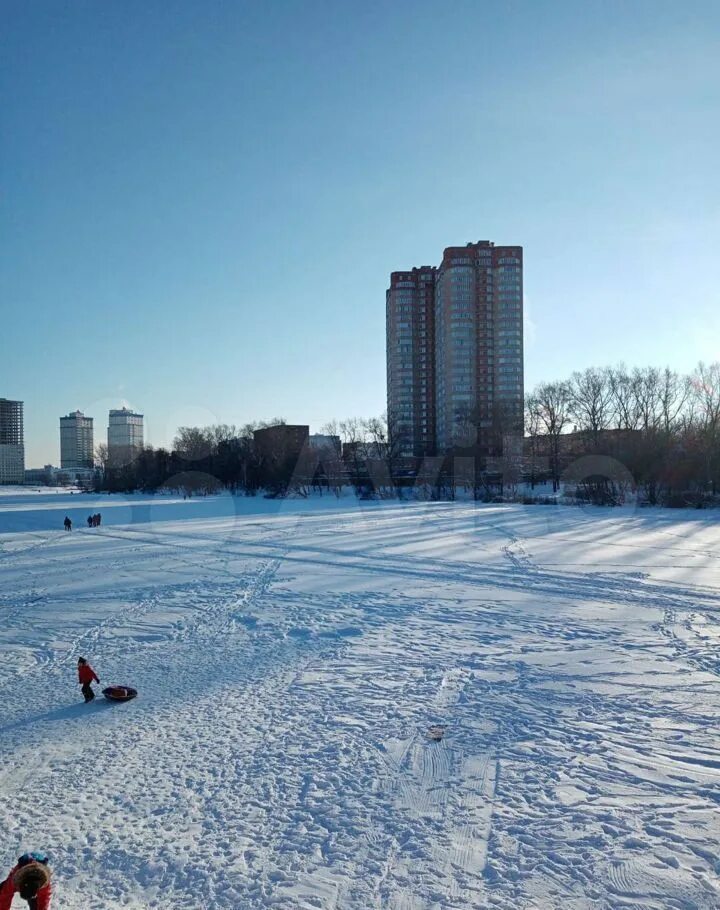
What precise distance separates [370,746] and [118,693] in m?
3.60

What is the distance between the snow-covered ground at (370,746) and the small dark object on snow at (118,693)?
5.4 inches

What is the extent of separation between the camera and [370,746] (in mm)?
6773

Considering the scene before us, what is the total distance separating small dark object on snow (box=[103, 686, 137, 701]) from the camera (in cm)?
813

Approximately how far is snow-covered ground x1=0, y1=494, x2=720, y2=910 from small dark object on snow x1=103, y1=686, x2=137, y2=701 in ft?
0.45

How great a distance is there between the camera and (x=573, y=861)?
4.79 meters

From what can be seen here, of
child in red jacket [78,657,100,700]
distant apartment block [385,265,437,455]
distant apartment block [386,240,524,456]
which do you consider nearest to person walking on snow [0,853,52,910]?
child in red jacket [78,657,100,700]

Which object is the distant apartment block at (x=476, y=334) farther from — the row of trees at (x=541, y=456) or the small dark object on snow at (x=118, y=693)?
the small dark object on snow at (x=118, y=693)

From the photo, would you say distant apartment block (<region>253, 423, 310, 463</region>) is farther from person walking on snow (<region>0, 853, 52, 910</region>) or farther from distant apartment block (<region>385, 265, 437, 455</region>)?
person walking on snow (<region>0, 853, 52, 910</region>)

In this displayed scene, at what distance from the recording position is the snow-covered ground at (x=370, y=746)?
15.4 ft

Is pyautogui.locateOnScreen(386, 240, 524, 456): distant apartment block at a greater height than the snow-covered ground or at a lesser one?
greater

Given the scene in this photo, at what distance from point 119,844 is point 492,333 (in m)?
85.5

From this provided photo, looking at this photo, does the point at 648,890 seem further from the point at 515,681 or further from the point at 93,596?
the point at 93,596

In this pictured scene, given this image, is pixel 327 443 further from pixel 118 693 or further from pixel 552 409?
pixel 118 693

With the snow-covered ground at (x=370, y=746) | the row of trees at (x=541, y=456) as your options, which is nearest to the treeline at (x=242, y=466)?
the row of trees at (x=541, y=456)
